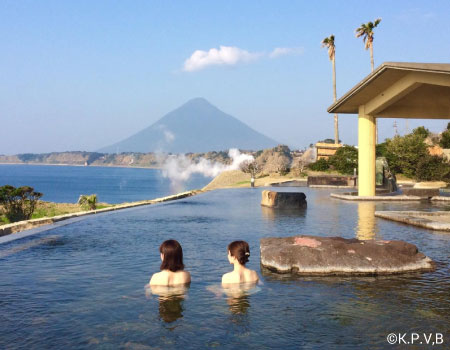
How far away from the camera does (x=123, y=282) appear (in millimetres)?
8781

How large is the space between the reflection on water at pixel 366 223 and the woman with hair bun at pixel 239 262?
586 centimetres

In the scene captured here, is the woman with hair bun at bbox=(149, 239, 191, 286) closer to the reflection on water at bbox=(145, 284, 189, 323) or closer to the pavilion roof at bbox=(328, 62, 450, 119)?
the reflection on water at bbox=(145, 284, 189, 323)

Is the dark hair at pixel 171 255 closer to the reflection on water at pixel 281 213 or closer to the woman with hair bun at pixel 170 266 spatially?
the woman with hair bun at pixel 170 266

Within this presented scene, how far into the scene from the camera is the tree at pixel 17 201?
23.2 metres

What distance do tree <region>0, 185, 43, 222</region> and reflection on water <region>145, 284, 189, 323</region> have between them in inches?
664

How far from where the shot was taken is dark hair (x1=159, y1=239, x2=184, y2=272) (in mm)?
8117

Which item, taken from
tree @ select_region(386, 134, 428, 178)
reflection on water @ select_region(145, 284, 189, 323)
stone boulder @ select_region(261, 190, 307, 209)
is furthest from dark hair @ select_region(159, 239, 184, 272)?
tree @ select_region(386, 134, 428, 178)

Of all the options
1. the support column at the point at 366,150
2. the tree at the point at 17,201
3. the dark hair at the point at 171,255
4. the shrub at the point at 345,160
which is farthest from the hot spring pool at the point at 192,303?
the shrub at the point at 345,160

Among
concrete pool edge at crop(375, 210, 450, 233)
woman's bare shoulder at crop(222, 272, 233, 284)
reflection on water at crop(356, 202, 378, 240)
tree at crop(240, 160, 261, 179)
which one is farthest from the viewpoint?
tree at crop(240, 160, 261, 179)

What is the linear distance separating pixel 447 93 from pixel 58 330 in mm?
21962

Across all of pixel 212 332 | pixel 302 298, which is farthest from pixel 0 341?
pixel 302 298

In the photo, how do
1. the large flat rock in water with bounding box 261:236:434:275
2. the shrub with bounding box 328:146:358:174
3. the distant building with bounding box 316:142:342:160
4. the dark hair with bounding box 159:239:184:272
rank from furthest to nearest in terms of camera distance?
1. the distant building with bounding box 316:142:342:160
2. the shrub with bounding box 328:146:358:174
3. the large flat rock in water with bounding box 261:236:434:275
4. the dark hair with bounding box 159:239:184:272

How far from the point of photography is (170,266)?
8.26 meters

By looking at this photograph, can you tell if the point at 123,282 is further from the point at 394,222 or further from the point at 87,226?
the point at 394,222
